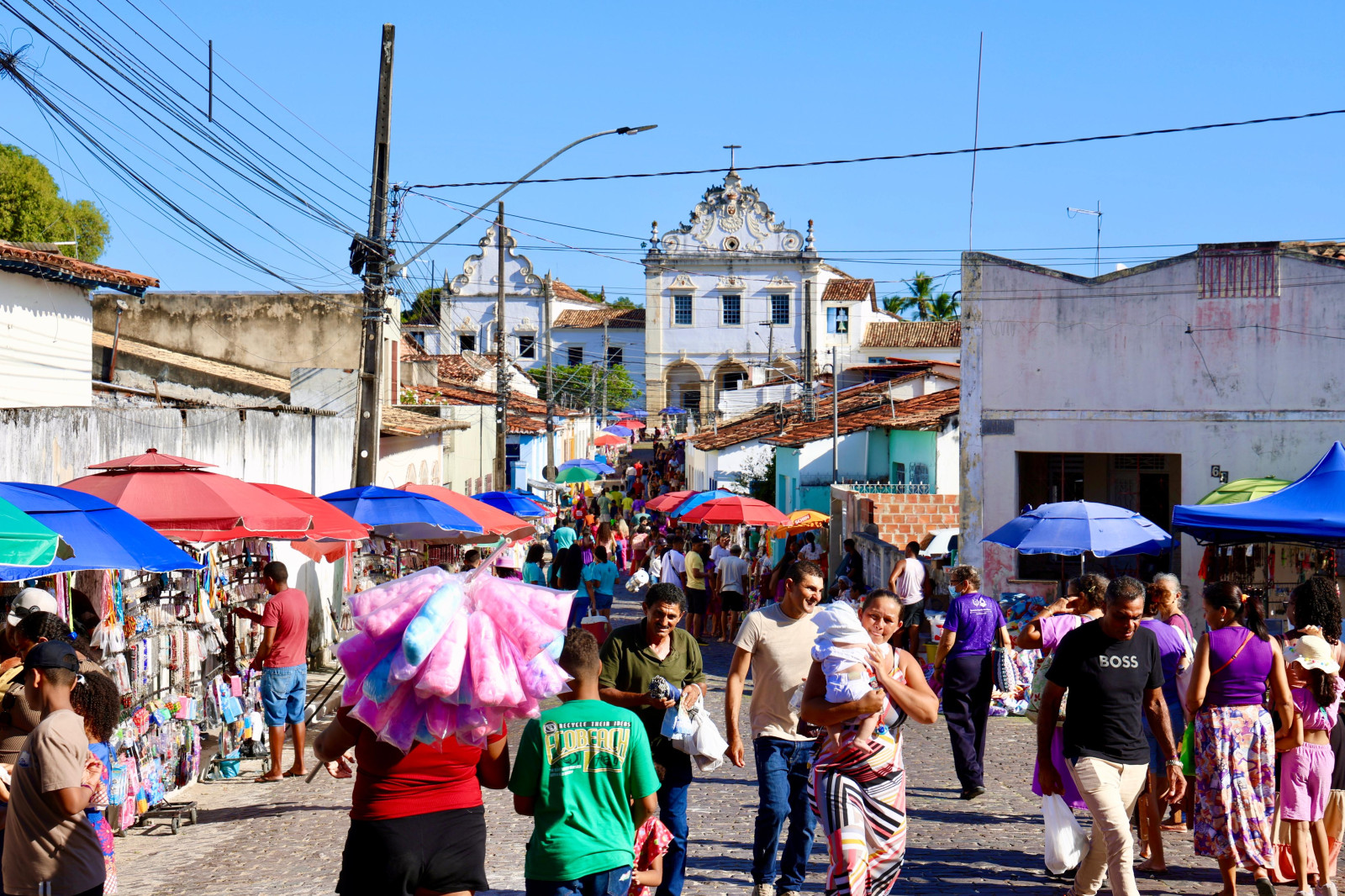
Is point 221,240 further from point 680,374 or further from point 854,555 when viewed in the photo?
point 680,374

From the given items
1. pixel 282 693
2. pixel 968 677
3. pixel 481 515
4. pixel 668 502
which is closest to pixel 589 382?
pixel 668 502

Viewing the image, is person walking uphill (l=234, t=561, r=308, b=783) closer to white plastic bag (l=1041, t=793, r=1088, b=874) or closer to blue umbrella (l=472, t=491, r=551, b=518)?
white plastic bag (l=1041, t=793, r=1088, b=874)

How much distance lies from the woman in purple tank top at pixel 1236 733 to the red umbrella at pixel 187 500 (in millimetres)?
6288

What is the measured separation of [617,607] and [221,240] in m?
10.6

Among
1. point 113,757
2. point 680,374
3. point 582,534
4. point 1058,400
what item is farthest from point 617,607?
point 680,374

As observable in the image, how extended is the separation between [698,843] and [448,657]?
13.3ft

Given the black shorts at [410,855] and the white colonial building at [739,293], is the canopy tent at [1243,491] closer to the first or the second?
the black shorts at [410,855]

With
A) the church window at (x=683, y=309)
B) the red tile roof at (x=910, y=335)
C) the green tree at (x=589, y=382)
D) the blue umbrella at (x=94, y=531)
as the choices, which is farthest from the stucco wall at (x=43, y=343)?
the green tree at (x=589, y=382)

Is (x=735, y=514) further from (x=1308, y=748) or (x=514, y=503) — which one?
(x=1308, y=748)

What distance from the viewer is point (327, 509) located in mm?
11242

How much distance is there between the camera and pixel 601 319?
7756cm

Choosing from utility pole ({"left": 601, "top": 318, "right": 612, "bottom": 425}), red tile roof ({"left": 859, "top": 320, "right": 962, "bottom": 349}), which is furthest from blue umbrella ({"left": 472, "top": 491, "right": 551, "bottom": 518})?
red tile roof ({"left": 859, "top": 320, "right": 962, "bottom": 349})

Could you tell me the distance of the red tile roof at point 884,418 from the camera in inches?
957

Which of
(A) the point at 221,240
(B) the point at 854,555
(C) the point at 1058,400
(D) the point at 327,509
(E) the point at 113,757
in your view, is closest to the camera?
(E) the point at 113,757
